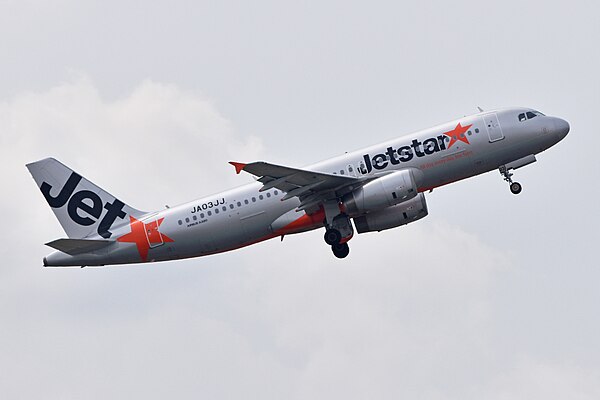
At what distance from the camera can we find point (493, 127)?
59938 millimetres

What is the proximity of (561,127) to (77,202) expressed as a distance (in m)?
25.6

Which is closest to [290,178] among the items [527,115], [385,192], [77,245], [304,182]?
[304,182]

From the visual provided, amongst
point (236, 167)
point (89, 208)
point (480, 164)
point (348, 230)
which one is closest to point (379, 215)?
point (348, 230)

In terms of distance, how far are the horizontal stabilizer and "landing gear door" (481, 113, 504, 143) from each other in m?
20.0

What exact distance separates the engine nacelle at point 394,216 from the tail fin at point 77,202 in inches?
466

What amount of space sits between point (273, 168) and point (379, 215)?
759 cm

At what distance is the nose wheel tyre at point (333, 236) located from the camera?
60.6 metres

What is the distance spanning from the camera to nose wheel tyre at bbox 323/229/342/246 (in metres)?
60.6

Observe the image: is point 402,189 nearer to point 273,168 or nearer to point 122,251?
point 273,168

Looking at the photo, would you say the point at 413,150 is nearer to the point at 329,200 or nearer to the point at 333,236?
the point at 329,200

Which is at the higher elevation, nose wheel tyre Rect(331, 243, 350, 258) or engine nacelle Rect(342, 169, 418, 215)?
engine nacelle Rect(342, 169, 418, 215)

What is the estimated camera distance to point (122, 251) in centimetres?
6216

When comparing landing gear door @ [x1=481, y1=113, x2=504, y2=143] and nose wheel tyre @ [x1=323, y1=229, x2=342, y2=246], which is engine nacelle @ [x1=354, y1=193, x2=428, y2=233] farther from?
landing gear door @ [x1=481, y1=113, x2=504, y2=143]

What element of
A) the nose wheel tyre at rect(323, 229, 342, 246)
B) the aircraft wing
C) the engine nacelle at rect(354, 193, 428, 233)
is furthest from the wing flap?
the engine nacelle at rect(354, 193, 428, 233)
